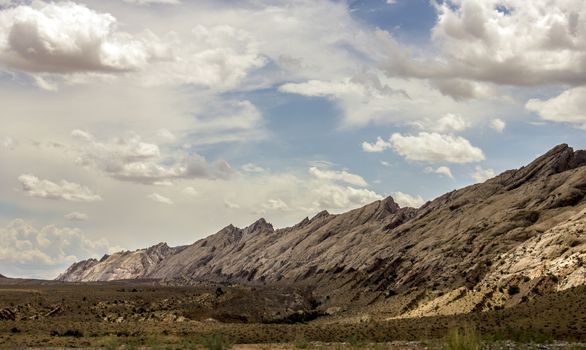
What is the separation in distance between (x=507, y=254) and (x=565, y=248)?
1265 cm

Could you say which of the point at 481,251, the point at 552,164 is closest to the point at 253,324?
the point at 481,251

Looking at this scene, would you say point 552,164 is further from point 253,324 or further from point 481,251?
point 253,324

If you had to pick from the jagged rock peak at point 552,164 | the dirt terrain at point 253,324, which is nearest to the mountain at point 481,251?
the jagged rock peak at point 552,164

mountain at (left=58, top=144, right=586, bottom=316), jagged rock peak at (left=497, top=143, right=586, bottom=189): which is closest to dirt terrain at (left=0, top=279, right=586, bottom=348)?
mountain at (left=58, top=144, right=586, bottom=316)

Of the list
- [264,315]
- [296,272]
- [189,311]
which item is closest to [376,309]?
[264,315]

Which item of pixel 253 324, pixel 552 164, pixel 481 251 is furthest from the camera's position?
pixel 552 164

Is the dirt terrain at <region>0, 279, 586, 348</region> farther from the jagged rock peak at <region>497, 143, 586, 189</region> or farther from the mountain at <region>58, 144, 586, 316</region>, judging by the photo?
the jagged rock peak at <region>497, 143, 586, 189</region>

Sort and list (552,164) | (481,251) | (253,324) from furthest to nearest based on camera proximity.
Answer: (552,164) → (481,251) → (253,324)

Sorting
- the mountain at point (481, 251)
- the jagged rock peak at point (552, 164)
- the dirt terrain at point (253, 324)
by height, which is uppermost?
the jagged rock peak at point (552, 164)

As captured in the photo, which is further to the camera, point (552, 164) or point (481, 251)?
point (552, 164)

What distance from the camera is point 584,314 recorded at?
45.9 metres

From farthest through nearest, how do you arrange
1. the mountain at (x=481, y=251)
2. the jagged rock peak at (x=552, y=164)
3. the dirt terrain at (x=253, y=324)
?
1. the jagged rock peak at (x=552, y=164)
2. the mountain at (x=481, y=251)
3. the dirt terrain at (x=253, y=324)

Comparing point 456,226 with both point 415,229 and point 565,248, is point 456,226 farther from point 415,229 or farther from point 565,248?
point 565,248

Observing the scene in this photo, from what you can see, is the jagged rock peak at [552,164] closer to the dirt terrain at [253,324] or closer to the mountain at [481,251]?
the mountain at [481,251]
